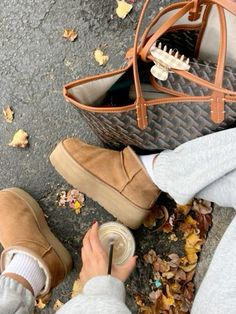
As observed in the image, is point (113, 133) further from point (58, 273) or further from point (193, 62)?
point (58, 273)

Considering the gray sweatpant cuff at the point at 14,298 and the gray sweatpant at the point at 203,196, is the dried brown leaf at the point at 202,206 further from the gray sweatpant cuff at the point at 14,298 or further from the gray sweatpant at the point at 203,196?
the gray sweatpant cuff at the point at 14,298

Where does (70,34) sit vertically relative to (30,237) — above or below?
above

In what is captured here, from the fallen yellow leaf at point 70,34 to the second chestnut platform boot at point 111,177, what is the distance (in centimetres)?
40

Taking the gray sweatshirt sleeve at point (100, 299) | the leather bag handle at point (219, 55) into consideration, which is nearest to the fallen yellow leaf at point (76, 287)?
the gray sweatshirt sleeve at point (100, 299)

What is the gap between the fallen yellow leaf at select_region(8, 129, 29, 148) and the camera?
5.94 ft

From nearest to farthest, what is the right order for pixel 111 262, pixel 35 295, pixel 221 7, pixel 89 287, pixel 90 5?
pixel 221 7, pixel 89 287, pixel 111 262, pixel 35 295, pixel 90 5

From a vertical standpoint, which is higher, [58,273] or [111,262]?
[111,262]

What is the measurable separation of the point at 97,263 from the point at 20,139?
1.94 feet

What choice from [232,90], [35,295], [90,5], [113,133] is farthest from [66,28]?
[35,295]

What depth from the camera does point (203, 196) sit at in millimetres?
1358

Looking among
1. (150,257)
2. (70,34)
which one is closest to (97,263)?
(150,257)

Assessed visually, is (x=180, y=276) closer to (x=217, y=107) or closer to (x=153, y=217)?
(x=153, y=217)

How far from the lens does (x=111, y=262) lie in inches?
58.5

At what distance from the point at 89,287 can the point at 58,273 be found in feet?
1.16
